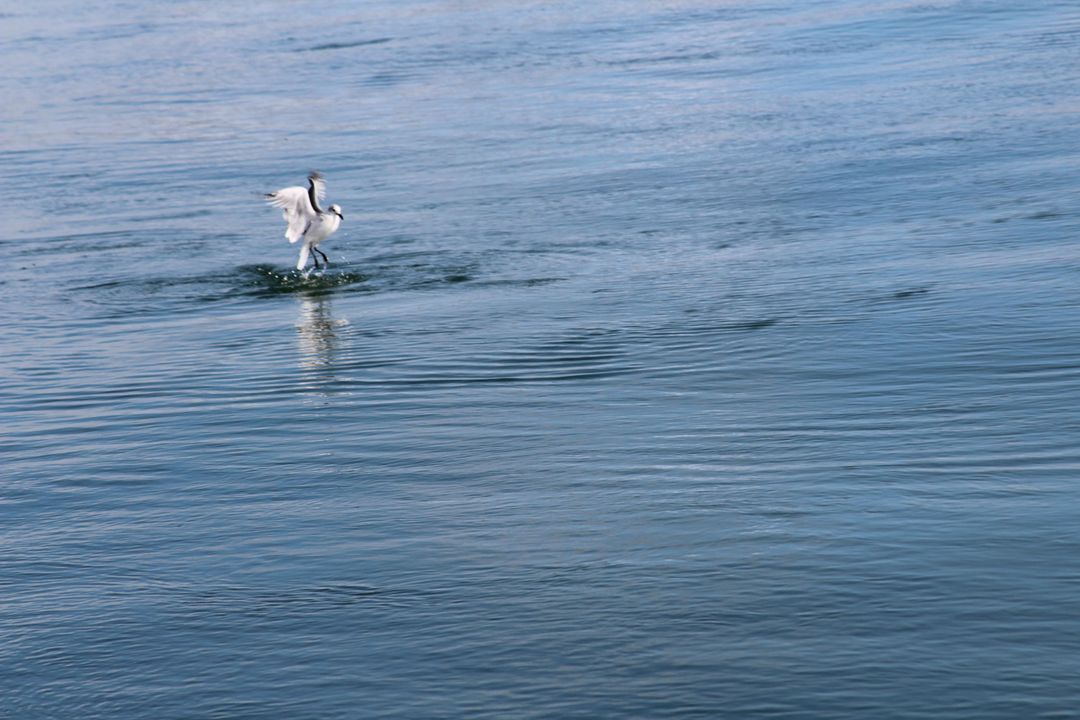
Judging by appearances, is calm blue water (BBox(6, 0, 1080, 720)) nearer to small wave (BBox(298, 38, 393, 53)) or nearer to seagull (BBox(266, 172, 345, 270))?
seagull (BBox(266, 172, 345, 270))

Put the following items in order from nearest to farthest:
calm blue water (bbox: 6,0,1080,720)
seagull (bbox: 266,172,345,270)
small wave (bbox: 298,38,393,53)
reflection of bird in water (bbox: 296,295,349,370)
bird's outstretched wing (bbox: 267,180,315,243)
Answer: calm blue water (bbox: 6,0,1080,720) → reflection of bird in water (bbox: 296,295,349,370) → seagull (bbox: 266,172,345,270) → bird's outstretched wing (bbox: 267,180,315,243) → small wave (bbox: 298,38,393,53)

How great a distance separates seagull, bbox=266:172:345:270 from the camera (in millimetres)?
14305

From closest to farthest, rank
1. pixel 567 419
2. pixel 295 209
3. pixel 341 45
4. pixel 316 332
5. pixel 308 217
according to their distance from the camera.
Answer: pixel 567 419 < pixel 316 332 < pixel 308 217 < pixel 295 209 < pixel 341 45

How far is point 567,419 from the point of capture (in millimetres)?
9125

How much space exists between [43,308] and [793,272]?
19.7 feet

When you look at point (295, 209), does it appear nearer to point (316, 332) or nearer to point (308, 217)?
point (308, 217)

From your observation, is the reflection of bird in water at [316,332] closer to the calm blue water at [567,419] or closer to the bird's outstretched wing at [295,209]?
the calm blue water at [567,419]

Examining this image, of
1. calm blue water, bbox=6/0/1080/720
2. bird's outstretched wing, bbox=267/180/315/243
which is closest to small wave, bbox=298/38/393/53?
calm blue water, bbox=6/0/1080/720

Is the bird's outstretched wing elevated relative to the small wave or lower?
lower

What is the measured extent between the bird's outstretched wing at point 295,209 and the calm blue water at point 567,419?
0.42 metres

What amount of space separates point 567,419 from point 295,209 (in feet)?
20.2

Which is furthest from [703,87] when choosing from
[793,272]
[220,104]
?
[793,272]

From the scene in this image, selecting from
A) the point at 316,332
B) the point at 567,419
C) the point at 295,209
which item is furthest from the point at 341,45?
the point at 567,419

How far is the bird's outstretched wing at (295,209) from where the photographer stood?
14.4 metres
